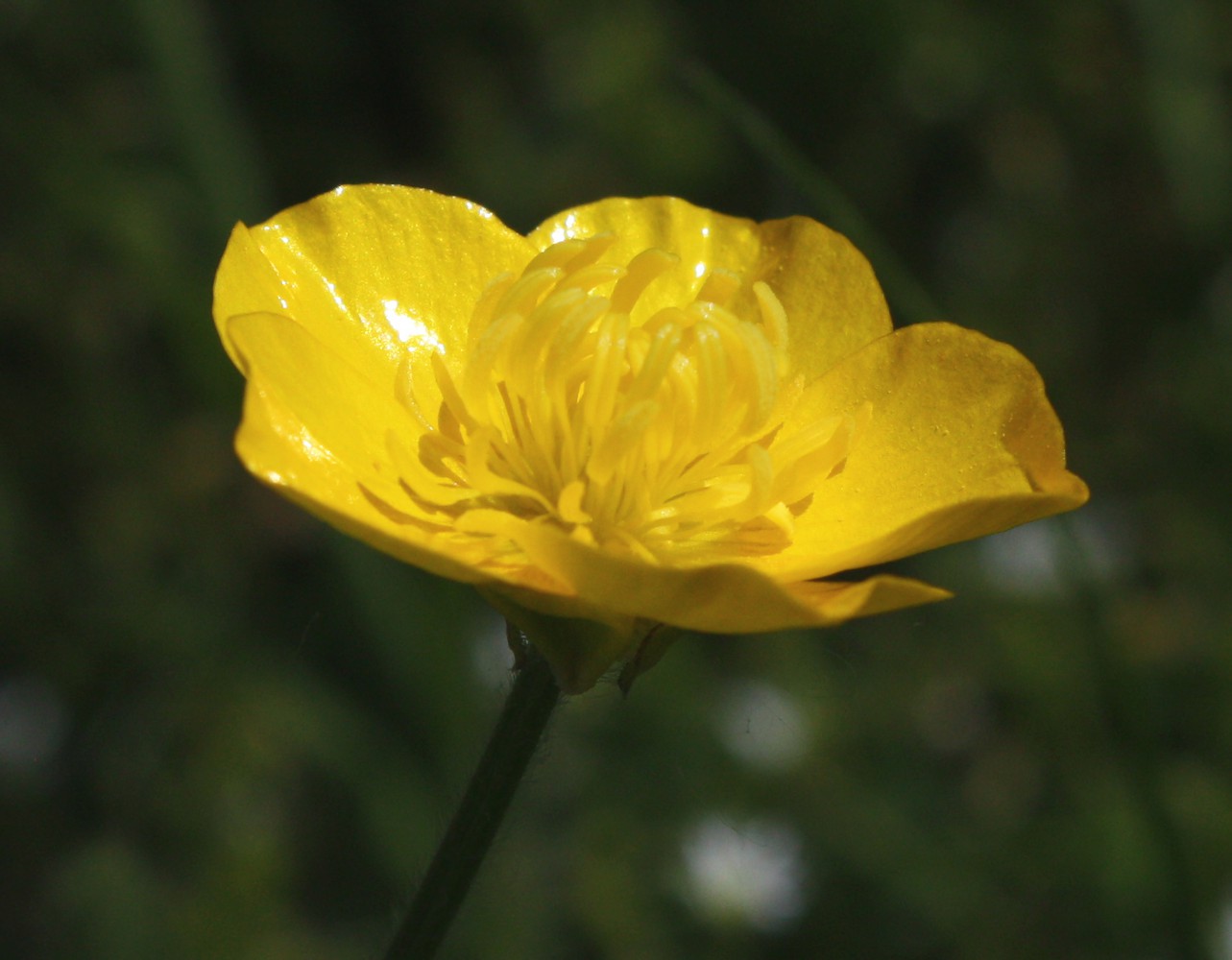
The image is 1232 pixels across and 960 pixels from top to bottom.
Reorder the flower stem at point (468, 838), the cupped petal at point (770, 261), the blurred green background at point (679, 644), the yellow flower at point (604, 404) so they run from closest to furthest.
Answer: the flower stem at point (468, 838)
the yellow flower at point (604, 404)
the cupped petal at point (770, 261)
the blurred green background at point (679, 644)

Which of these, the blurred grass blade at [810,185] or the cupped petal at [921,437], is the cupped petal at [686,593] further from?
the blurred grass blade at [810,185]

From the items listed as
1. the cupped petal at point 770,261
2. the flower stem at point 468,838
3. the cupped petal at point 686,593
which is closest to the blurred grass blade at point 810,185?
the cupped petal at point 770,261

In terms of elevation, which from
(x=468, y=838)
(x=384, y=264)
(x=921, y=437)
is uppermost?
(x=384, y=264)

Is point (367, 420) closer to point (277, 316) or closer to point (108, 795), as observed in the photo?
point (277, 316)

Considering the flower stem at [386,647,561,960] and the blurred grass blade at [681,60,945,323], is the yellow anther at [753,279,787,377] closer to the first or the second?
the blurred grass blade at [681,60,945,323]

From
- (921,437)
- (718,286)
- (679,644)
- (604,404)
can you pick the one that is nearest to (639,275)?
(718,286)

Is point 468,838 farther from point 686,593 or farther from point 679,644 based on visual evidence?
point 679,644

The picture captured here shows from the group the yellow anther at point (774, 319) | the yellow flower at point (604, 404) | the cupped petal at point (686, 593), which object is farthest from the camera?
the yellow anther at point (774, 319)
